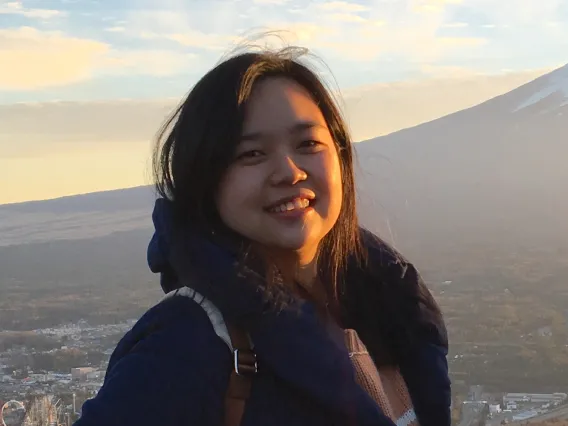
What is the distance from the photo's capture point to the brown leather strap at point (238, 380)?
113 cm

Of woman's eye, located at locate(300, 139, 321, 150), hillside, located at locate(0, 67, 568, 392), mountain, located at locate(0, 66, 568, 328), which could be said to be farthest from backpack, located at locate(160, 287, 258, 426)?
mountain, located at locate(0, 66, 568, 328)

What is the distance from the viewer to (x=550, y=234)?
23641 millimetres

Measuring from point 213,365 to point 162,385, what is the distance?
0.24 feet

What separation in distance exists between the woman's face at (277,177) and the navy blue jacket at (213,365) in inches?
3.7

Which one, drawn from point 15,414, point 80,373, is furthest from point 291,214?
point 80,373

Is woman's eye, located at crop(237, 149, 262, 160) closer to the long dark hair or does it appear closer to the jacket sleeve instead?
the long dark hair

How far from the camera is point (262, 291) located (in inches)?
47.7

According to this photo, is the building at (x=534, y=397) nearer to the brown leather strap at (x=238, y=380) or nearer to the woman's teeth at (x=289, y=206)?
the woman's teeth at (x=289, y=206)

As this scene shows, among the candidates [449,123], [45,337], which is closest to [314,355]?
[45,337]

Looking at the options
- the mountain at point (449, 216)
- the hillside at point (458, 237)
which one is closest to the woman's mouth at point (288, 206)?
the hillside at point (458, 237)

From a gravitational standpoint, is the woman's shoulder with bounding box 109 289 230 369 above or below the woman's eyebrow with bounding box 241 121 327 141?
below

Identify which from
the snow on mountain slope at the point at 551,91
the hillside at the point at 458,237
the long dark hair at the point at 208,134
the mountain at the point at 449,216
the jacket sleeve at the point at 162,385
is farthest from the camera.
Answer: the snow on mountain slope at the point at 551,91

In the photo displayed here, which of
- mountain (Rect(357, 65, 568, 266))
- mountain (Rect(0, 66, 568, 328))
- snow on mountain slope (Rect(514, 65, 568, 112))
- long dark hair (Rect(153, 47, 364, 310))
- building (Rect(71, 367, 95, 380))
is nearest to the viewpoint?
long dark hair (Rect(153, 47, 364, 310))

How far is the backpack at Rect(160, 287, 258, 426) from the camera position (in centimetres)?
113
